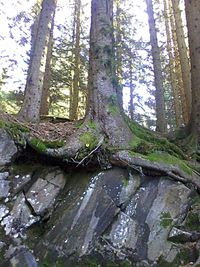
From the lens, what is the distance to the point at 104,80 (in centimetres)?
705

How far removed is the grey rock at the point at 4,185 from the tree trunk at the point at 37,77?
2341 millimetres

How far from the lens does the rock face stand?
5.35 meters

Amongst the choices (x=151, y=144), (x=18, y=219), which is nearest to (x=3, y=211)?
(x=18, y=219)

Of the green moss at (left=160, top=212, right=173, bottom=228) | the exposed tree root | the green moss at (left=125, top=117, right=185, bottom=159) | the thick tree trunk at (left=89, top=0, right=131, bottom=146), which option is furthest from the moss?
the thick tree trunk at (left=89, top=0, right=131, bottom=146)

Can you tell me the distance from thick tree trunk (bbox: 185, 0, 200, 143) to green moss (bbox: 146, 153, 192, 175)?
176 centimetres

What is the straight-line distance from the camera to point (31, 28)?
56.1 ft

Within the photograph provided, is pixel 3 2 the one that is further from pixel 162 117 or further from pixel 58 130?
pixel 58 130

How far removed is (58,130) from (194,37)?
438 cm

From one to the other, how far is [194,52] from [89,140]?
414 centimetres

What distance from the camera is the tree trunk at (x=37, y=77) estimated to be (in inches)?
326

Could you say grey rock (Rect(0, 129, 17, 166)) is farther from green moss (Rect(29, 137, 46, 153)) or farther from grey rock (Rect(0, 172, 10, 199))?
green moss (Rect(29, 137, 46, 153))

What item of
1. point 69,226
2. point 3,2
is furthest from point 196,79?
point 3,2

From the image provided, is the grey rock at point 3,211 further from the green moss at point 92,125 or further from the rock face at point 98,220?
the green moss at point 92,125

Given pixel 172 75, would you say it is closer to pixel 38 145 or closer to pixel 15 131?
pixel 38 145
